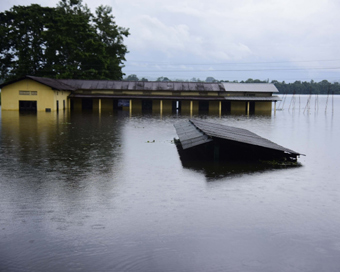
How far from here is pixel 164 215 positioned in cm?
806

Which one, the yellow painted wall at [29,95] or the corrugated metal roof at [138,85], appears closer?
the yellow painted wall at [29,95]

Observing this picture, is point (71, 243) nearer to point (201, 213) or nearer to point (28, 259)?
point (28, 259)

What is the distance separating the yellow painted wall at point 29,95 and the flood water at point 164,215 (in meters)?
32.5

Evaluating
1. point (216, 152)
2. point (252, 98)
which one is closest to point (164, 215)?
point (216, 152)

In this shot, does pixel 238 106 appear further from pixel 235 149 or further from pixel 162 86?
pixel 235 149

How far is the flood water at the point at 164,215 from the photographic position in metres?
6.04

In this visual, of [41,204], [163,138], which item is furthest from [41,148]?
[41,204]

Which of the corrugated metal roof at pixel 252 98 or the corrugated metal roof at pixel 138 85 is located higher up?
the corrugated metal roof at pixel 138 85

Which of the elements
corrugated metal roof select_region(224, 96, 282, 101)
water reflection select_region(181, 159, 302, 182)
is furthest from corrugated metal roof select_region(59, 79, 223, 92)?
water reflection select_region(181, 159, 302, 182)

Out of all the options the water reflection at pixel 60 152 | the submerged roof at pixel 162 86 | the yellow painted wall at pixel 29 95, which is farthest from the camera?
the submerged roof at pixel 162 86

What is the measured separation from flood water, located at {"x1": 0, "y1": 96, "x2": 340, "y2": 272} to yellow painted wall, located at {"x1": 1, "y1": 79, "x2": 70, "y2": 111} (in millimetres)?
32531

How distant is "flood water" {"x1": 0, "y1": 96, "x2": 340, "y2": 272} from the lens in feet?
19.8

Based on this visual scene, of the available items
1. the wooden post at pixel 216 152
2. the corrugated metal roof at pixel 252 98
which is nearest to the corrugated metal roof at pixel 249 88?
the corrugated metal roof at pixel 252 98

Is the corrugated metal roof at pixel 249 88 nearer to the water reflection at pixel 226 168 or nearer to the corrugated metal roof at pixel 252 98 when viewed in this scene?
the corrugated metal roof at pixel 252 98
